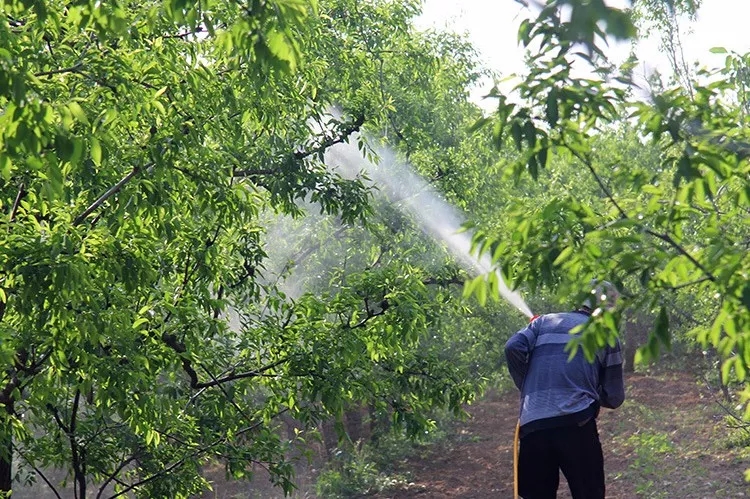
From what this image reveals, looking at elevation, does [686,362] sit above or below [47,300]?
above

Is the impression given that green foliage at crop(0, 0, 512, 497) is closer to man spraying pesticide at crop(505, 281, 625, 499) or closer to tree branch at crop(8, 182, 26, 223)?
tree branch at crop(8, 182, 26, 223)

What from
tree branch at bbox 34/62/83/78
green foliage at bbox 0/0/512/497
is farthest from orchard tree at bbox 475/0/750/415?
tree branch at bbox 34/62/83/78

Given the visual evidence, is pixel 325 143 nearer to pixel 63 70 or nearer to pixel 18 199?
pixel 18 199

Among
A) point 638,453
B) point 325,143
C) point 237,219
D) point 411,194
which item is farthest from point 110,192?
point 638,453

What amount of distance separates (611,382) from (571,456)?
51cm

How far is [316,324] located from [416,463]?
1032 centimetres

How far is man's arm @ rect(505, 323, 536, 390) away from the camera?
6.54 meters

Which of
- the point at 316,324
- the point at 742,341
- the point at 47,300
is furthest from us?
the point at 316,324

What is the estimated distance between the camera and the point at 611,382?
6398 mm

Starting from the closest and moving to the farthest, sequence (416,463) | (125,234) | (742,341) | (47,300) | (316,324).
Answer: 1. (742,341)
2. (47,300)
3. (125,234)
4. (316,324)
5. (416,463)

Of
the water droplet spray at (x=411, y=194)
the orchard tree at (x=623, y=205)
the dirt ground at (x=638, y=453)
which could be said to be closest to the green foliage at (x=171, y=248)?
the orchard tree at (x=623, y=205)

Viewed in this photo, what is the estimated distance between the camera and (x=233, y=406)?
7758 millimetres

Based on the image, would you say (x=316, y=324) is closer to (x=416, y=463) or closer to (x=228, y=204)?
(x=228, y=204)

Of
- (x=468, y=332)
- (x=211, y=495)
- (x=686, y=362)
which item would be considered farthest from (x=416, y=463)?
(x=686, y=362)
